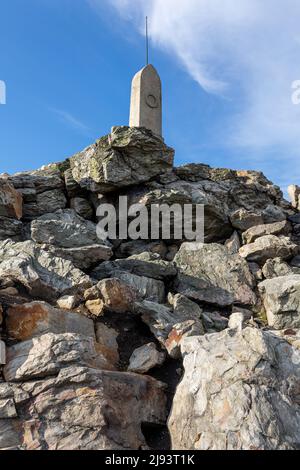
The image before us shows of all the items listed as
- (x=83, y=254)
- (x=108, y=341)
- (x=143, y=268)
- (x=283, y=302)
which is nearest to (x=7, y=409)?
(x=108, y=341)

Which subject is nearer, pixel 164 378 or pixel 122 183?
pixel 164 378

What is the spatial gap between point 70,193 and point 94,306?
1295 centimetres

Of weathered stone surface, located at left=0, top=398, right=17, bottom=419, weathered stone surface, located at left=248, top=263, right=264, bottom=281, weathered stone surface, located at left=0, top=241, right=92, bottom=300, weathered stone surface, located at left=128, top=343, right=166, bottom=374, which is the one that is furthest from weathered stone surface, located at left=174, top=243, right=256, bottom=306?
weathered stone surface, located at left=0, top=398, right=17, bottom=419

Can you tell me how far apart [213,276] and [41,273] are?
789cm

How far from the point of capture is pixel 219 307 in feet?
53.3

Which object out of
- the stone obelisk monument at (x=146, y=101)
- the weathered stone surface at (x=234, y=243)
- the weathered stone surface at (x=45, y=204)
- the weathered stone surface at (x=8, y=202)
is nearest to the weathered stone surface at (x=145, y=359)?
the weathered stone surface at (x=234, y=243)

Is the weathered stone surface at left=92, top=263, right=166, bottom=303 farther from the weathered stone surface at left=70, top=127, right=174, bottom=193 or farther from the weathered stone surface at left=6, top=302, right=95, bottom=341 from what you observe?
the weathered stone surface at left=70, top=127, right=174, bottom=193

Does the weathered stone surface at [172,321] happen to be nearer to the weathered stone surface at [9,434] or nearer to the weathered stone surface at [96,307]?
the weathered stone surface at [96,307]

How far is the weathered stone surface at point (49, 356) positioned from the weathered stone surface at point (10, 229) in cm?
1071

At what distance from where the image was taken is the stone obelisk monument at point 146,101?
1163 inches

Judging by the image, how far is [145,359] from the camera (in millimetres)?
10398

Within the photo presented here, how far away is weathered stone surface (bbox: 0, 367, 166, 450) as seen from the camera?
25.8ft

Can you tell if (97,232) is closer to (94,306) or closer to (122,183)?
(122,183)
